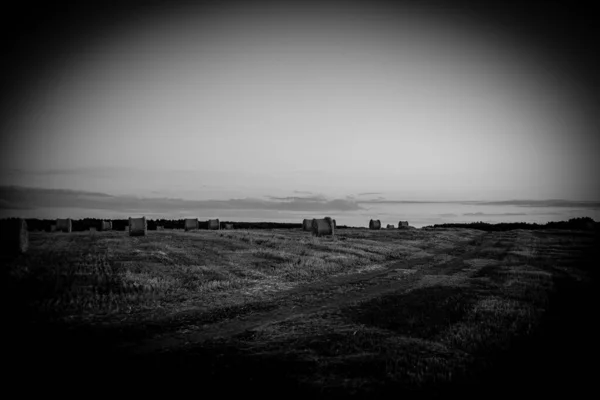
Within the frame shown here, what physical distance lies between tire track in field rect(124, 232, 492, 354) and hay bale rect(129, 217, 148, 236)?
2956cm

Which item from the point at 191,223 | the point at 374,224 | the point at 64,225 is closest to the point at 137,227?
the point at 191,223

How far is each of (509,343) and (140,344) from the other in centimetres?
1033

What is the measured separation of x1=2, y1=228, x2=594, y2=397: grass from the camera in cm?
809

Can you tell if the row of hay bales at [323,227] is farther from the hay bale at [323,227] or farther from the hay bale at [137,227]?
the hay bale at [137,227]

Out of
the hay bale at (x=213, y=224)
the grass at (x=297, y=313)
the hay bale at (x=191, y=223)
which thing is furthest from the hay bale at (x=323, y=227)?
the grass at (x=297, y=313)

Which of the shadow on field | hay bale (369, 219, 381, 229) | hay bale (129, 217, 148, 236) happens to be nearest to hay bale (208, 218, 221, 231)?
hay bale (129, 217, 148, 236)

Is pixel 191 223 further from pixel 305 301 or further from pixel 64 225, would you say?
pixel 305 301

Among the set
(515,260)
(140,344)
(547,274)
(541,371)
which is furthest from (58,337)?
(515,260)

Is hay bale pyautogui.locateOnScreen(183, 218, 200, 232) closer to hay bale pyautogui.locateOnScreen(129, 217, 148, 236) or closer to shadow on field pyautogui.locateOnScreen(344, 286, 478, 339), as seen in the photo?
hay bale pyautogui.locateOnScreen(129, 217, 148, 236)

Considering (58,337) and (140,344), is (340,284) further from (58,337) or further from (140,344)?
(58,337)

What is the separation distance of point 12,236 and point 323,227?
36415 mm

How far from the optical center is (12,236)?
25750mm

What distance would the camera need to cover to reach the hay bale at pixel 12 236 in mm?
25500

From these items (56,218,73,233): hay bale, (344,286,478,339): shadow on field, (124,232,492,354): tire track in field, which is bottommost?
(124,232,492,354): tire track in field
